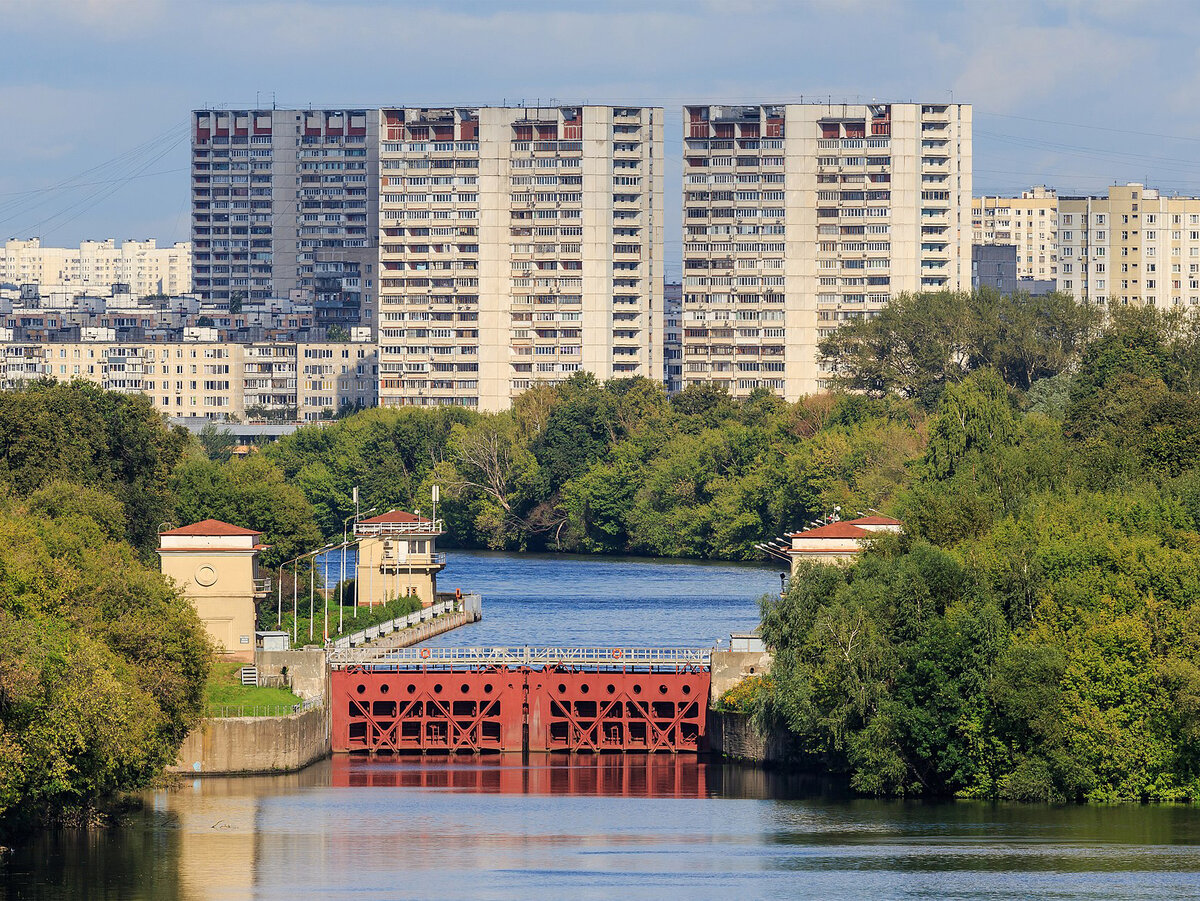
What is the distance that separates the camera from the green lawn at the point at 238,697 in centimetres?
7294

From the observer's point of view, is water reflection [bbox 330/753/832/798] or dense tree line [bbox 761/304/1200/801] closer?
dense tree line [bbox 761/304/1200/801]

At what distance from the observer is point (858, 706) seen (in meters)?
66.7

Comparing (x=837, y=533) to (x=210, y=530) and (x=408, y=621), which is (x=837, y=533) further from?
(x=408, y=621)

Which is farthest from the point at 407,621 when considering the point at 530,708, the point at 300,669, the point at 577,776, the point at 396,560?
the point at 577,776

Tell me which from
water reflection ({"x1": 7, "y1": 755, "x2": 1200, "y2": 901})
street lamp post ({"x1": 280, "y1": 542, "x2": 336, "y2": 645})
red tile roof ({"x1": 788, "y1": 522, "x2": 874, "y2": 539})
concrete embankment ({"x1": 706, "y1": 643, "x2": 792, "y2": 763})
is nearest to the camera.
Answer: water reflection ({"x1": 7, "y1": 755, "x2": 1200, "y2": 901})

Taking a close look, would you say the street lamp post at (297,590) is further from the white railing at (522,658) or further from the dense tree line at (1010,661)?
the dense tree line at (1010,661)

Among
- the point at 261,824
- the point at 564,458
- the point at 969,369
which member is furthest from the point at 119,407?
the point at 969,369

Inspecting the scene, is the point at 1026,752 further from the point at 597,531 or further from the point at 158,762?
the point at 597,531

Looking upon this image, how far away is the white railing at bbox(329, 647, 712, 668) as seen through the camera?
81.1 metres

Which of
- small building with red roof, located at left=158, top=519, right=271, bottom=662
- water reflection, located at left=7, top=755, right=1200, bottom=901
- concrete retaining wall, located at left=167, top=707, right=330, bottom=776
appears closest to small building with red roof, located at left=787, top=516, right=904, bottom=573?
water reflection, located at left=7, top=755, right=1200, bottom=901

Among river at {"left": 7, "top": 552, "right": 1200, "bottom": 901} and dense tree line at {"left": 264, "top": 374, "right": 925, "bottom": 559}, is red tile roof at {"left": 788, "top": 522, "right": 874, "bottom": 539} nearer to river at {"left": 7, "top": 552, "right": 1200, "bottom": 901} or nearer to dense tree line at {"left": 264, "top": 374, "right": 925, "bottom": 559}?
river at {"left": 7, "top": 552, "right": 1200, "bottom": 901}

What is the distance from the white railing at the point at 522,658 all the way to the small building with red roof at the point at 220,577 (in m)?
3.55

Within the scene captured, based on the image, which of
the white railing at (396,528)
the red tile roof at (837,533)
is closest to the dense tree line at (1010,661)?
the red tile roof at (837,533)

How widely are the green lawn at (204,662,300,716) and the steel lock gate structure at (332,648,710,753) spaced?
3254 mm
